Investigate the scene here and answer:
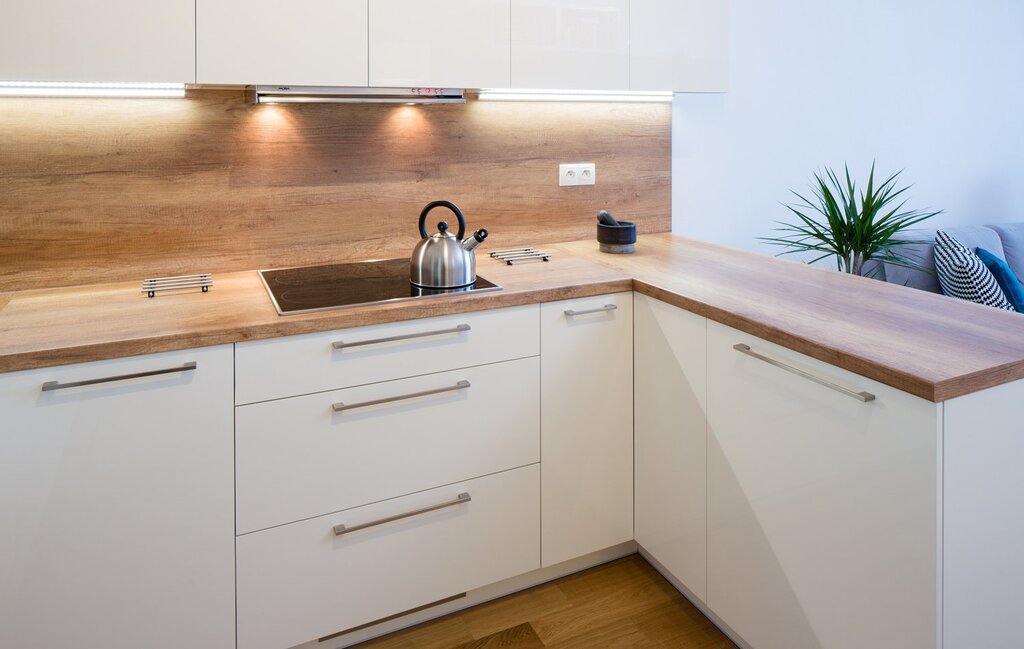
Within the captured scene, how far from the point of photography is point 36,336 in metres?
1.69

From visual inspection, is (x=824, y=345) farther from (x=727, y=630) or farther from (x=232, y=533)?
(x=232, y=533)

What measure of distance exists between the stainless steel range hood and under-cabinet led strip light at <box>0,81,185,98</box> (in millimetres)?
215

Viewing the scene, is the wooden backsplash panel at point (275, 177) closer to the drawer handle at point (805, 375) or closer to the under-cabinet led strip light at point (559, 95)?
the under-cabinet led strip light at point (559, 95)

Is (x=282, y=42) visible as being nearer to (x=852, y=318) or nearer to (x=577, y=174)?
(x=577, y=174)

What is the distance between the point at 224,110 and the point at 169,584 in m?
1.34

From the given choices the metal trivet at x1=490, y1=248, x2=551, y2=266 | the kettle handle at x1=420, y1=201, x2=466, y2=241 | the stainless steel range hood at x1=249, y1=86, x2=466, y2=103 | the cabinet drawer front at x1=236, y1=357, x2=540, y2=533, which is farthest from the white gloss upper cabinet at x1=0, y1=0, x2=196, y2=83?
the metal trivet at x1=490, y1=248, x2=551, y2=266

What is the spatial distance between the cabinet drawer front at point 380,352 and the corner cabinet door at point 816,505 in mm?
530

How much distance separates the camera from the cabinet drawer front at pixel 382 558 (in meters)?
1.90

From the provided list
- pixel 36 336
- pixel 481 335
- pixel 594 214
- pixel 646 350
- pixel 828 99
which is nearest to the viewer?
pixel 36 336

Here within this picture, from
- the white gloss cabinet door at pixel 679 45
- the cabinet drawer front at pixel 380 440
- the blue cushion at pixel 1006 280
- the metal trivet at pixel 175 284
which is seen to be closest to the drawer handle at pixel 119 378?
the cabinet drawer front at pixel 380 440

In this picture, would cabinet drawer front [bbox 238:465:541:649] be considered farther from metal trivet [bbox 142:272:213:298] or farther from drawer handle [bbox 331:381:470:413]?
metal trivet [bbox 142:272:213:298]

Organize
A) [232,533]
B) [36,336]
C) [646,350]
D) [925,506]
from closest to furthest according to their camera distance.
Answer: [925,506], [36,336], [232,533], [646,350]

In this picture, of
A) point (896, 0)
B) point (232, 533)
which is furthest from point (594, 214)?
point (896, 0)

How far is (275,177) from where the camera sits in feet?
7.85
